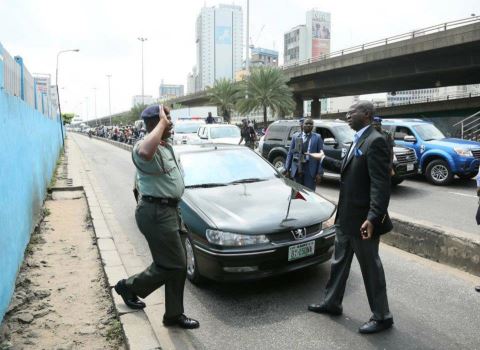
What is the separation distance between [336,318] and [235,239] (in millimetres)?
1150

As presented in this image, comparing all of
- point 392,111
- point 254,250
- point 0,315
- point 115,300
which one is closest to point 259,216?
point 254,250

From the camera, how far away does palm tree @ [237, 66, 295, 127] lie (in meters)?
42.3

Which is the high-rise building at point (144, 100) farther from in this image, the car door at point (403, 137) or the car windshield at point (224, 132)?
the car door at point (403, 137)

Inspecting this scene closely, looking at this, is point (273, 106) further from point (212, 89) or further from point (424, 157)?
point (424, 157)

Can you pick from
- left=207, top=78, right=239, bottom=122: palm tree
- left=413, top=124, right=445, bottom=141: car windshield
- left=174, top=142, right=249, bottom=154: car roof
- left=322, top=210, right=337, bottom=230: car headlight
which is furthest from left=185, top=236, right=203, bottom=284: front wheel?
left=207, top=78, right=239, bottom=122: palm tree

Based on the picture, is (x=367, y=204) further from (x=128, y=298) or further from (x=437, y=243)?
(x=437, y=243)

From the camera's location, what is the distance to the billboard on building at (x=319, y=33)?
133750 millimetres

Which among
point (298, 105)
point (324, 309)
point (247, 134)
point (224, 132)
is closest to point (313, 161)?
point (324, 309)

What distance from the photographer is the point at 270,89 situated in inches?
1678

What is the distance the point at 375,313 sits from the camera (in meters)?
3.54

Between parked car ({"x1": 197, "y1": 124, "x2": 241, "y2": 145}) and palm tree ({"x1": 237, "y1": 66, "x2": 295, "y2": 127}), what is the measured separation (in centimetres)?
2459

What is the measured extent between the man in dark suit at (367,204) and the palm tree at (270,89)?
130 ft

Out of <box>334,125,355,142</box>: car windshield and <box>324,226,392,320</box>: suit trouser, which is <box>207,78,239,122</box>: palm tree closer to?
<box>334,125,355,142</box>: car windshield

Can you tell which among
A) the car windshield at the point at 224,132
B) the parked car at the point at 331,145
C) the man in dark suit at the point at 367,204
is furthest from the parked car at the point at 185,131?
the man in dark suit at the point at 367,204
